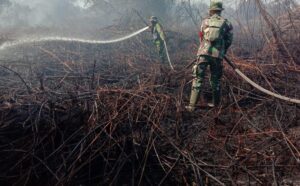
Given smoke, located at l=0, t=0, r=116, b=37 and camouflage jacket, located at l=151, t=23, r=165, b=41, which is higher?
smoke, located at l=0, t=0, r=116, b=37

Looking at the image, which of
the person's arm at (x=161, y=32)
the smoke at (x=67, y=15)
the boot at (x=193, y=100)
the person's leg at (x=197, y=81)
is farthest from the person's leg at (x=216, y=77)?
the smoke at (x=67, y=15)

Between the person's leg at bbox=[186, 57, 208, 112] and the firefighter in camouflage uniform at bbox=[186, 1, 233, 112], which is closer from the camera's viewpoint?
the firefighter in camouflage uniform at bbox=[186, 1, 233, 112]

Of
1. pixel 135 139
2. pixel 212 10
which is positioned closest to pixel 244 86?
pixel 212 10

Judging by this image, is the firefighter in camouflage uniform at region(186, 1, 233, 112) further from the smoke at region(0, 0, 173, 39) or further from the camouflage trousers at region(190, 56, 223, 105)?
the smoke at region(0, 0, 173, 39)

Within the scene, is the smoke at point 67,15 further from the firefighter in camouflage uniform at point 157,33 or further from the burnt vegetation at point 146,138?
the burnt vegetation at point 146,138

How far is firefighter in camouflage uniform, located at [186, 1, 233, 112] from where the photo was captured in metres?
6.35

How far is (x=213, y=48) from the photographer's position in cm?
638

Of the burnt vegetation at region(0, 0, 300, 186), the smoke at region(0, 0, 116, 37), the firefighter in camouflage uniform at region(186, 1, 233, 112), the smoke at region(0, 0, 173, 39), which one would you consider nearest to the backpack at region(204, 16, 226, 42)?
the firefighter in camouflage uniform at region(186, 1, 233, 112)

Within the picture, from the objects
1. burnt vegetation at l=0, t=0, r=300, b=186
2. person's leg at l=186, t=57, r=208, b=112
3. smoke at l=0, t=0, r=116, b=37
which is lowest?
burnt vegetation at l=0, t=0, r=300, b=186

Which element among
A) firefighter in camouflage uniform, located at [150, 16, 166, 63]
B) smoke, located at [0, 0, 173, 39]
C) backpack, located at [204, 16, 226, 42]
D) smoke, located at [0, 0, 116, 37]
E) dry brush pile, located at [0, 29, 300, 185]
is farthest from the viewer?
smoke, located at [0, 0, 116, 37]

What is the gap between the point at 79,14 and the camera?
93.5ft

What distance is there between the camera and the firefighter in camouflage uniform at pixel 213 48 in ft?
20.8

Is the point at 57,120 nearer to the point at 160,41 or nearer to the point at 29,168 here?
the point at 29,168

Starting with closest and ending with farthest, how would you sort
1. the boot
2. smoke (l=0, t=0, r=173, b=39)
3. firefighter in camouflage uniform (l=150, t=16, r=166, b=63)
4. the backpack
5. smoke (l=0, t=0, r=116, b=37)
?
the backpack
the boot
firefighter in camouflage uniform (l=150, t=16, r=166, b=63)
smoke (l=0, t=0, r=173, b=39)
smoke (l=0, t=0, r=116, b=37)
